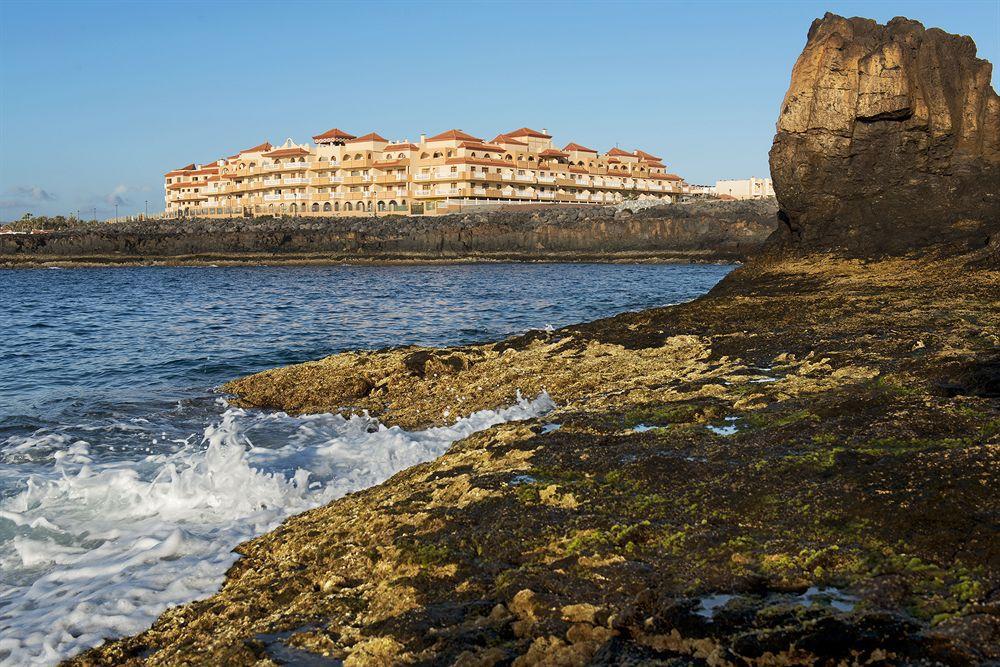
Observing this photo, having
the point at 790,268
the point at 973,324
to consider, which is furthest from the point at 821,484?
the point at 790,268

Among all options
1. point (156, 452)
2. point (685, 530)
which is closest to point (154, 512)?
point (156, 452)

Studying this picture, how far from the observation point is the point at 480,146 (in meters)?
109

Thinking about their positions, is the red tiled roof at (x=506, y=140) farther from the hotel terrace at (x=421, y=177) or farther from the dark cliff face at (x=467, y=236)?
the dark cliff face at (x=467, y=236)

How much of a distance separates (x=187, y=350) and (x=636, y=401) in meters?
14.4

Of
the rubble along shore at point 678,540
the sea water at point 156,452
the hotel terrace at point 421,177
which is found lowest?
the sea water at point 156,452

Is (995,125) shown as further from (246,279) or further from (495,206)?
(495,206)

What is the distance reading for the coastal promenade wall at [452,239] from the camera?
7369cm

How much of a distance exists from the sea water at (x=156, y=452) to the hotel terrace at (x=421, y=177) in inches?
2991

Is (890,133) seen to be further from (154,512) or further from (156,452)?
(154,512)

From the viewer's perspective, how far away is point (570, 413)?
7367mm

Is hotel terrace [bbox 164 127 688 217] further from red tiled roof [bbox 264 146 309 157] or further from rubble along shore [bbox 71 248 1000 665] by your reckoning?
rubble along shore [bbox 71 248 1000 665]

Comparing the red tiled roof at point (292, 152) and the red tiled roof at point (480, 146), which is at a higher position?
the red tiled roof at point (292, 152)

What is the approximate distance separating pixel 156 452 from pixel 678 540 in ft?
25.1

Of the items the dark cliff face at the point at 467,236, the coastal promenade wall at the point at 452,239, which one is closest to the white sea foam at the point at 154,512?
the coastal promenade wall at the point at 452,239
